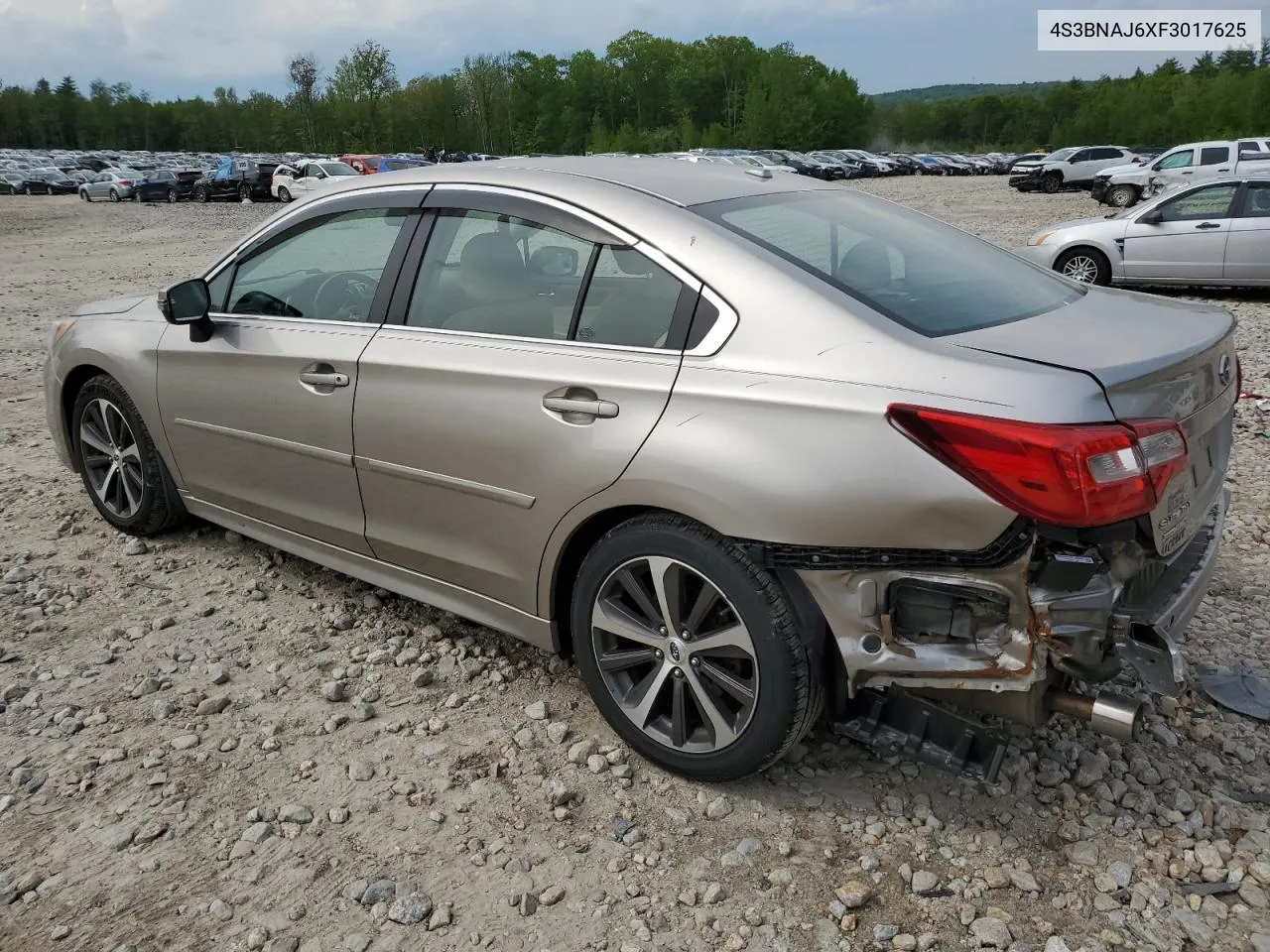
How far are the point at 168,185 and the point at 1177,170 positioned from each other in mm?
35845

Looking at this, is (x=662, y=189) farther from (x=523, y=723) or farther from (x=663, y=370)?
(x=523, y=723)

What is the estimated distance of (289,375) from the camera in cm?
368

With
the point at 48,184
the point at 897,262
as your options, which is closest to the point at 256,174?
the point at 48,184

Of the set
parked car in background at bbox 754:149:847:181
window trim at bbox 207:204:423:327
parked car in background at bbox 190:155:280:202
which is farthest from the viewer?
parked car in background at bbox 754:149:847:181

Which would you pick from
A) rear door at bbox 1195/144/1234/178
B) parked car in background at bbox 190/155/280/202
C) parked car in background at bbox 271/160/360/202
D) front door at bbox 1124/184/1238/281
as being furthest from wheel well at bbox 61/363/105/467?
parked car in background at bbox 190/155/280/202

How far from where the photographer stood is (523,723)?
325cm

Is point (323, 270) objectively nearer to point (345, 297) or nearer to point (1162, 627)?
point (345, 297)

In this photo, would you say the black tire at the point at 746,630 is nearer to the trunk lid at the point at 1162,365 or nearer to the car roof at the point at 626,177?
the trunk lid at the point at 1162,365

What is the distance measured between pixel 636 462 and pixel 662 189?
0.92 m

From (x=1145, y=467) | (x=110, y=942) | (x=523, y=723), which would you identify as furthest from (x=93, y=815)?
(x=1145, y=467)

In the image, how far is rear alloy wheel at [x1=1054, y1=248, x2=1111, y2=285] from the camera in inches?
485

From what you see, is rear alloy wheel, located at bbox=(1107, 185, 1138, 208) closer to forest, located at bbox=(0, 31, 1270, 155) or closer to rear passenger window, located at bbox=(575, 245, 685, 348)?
rear passenger window, located at bbox=(575, 245, 685, 348)

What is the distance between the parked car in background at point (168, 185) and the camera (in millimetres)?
40250

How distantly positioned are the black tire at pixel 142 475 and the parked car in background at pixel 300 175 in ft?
100
